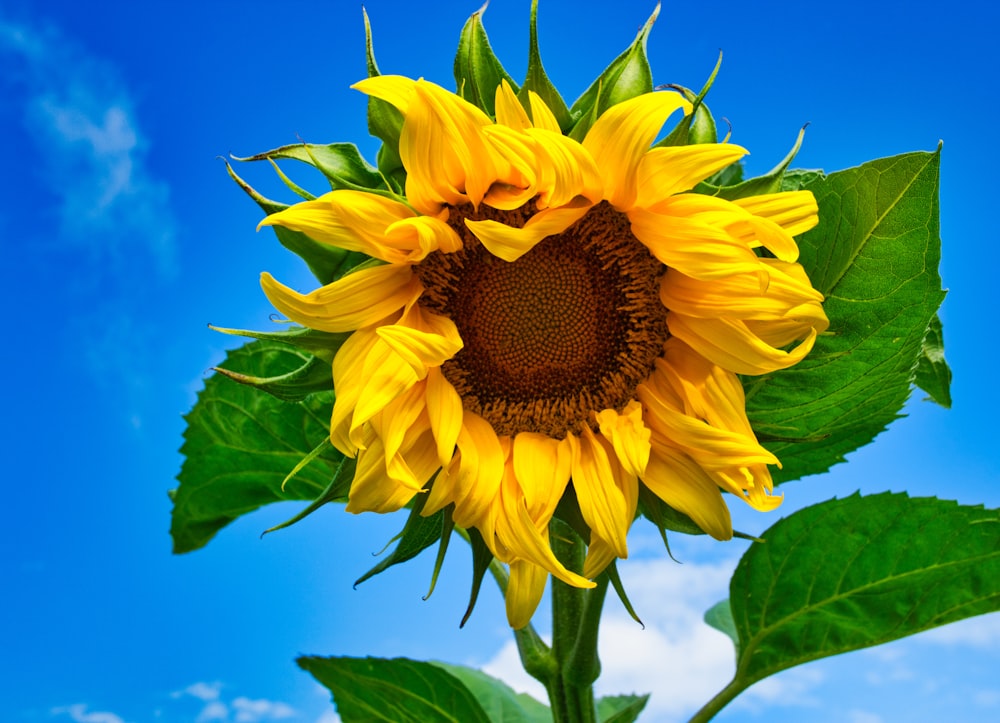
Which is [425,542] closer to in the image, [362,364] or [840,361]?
[362,364]

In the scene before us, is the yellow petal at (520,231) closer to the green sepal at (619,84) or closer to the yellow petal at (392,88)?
the green sepal at (619,84)

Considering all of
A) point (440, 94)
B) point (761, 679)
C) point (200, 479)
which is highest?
point (200, 479)

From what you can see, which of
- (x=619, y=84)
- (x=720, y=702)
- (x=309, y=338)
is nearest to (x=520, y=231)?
(x=619, y=84)

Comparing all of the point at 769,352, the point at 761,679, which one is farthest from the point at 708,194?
the point at 761,679

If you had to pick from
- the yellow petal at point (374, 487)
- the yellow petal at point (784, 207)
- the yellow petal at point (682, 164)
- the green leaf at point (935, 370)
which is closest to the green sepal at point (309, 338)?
the yellow petal at point (374, 487)

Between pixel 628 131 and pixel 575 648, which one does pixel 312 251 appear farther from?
pixel 575 648

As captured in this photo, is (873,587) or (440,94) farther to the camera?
(873,587)
